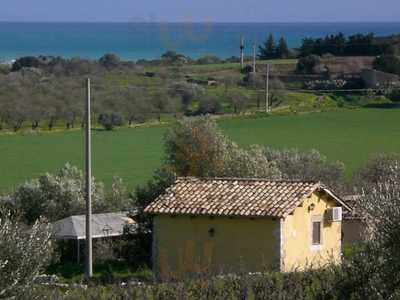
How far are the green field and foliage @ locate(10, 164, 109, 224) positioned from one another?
5505mm

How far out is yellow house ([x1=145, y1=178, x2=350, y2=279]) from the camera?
26156 millimetres

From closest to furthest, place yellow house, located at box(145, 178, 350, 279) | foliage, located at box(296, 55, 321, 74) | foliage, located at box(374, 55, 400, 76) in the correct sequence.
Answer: yellow house, located at box(145, 178, 350, 279), foliage, located at box(374, 55, 400, 76), foliage, located at box(296, 55, 321, 74)

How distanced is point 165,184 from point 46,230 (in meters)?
16.7

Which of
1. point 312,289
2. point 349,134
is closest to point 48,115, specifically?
point 349,134

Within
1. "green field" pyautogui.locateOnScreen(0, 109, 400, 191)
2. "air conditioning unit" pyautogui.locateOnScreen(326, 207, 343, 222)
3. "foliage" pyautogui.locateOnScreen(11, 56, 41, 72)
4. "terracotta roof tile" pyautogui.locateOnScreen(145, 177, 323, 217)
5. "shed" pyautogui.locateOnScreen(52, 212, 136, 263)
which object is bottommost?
"green field" pyautogui.locateOnScreen(0, 109, 400, 191)

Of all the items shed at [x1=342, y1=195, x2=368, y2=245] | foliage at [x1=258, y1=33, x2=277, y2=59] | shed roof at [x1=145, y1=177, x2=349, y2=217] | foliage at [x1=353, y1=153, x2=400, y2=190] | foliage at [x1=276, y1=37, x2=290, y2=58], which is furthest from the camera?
foliage at [x1=258, y1=33, x2=277, y2=59]

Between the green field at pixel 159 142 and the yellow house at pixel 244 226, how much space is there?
12.3m

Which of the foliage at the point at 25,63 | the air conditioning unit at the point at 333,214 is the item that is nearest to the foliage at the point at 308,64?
the foliage at the point at 25,63

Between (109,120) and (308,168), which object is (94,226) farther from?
(109,120)

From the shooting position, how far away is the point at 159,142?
48750mm

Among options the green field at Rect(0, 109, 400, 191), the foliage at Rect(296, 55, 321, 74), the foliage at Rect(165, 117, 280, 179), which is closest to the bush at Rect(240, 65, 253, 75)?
the foliage at Rect(296, 55, 321, 74)

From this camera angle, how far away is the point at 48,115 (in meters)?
56.1

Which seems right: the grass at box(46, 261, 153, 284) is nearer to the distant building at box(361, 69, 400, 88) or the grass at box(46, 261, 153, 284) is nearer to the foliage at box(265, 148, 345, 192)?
the foliage at box(265, 148, 345, 192)

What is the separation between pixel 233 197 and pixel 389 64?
34.8 metres
